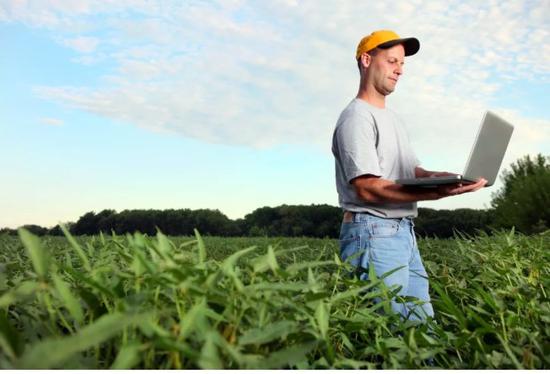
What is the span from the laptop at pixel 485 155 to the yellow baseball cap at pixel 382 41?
0.96 meters

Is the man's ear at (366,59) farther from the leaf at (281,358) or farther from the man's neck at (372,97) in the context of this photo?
the leaf at (281,358)

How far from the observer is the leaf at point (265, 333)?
1.12 m

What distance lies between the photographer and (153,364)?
43.1 inches

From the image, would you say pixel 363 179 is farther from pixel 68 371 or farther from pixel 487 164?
pixel 68 371

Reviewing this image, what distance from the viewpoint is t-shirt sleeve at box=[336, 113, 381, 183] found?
12.3 feet

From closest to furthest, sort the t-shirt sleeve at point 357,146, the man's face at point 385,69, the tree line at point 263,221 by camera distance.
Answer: the t-shirt sleeve at point 357,146
the man's face at point 385,69
the tree line at point 263,221

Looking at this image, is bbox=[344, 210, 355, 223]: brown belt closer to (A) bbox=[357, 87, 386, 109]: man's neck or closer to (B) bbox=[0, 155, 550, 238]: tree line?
(A) bbox=[357, 87, 386, 109]: man's neck

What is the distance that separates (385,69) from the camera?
433cm

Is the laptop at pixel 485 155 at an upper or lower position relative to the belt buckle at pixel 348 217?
upper

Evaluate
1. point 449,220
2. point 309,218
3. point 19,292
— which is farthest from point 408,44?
point 449,220

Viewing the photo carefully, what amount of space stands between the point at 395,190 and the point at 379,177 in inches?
7.0

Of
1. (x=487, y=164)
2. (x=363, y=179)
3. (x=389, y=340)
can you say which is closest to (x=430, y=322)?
(x=389, y=340)

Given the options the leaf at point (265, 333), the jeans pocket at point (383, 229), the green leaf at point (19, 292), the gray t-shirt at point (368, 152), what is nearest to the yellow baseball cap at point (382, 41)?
the gray t-shirt at point (368, 152)

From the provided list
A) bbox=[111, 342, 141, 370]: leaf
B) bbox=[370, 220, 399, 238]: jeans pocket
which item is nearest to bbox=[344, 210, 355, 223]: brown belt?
bbox=[370, 220, 399, 238]: jeans pocket
